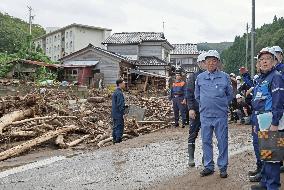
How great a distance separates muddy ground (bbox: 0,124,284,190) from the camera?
Result: 21.0 ft

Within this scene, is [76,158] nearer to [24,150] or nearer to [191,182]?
[24,150]

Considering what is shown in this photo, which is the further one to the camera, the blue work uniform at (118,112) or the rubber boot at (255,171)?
the blue work uniform at (118,112)

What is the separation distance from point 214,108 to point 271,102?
1392mm

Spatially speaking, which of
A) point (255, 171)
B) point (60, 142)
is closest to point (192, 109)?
point (255, 171)

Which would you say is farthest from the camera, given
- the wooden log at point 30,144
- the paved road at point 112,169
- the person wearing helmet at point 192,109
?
the wooden log at point 30,144

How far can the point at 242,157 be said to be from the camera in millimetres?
7879

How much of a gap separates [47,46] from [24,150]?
75119 mm

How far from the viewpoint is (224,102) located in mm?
6285

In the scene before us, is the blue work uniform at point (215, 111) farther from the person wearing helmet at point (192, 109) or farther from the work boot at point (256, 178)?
the person wearing helmet at point (192, 109)

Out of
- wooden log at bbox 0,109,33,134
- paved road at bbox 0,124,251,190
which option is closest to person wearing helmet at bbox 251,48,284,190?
paved road at bbox 0,124,251,190

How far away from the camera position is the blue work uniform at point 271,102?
4.76 m

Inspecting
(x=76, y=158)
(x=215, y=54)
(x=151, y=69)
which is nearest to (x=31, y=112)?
(x=76, y=158)

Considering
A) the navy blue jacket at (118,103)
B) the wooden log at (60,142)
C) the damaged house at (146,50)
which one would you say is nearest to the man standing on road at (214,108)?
the navy blue jacket at (118,103)

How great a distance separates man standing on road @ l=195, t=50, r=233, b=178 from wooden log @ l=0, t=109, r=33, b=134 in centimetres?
772
